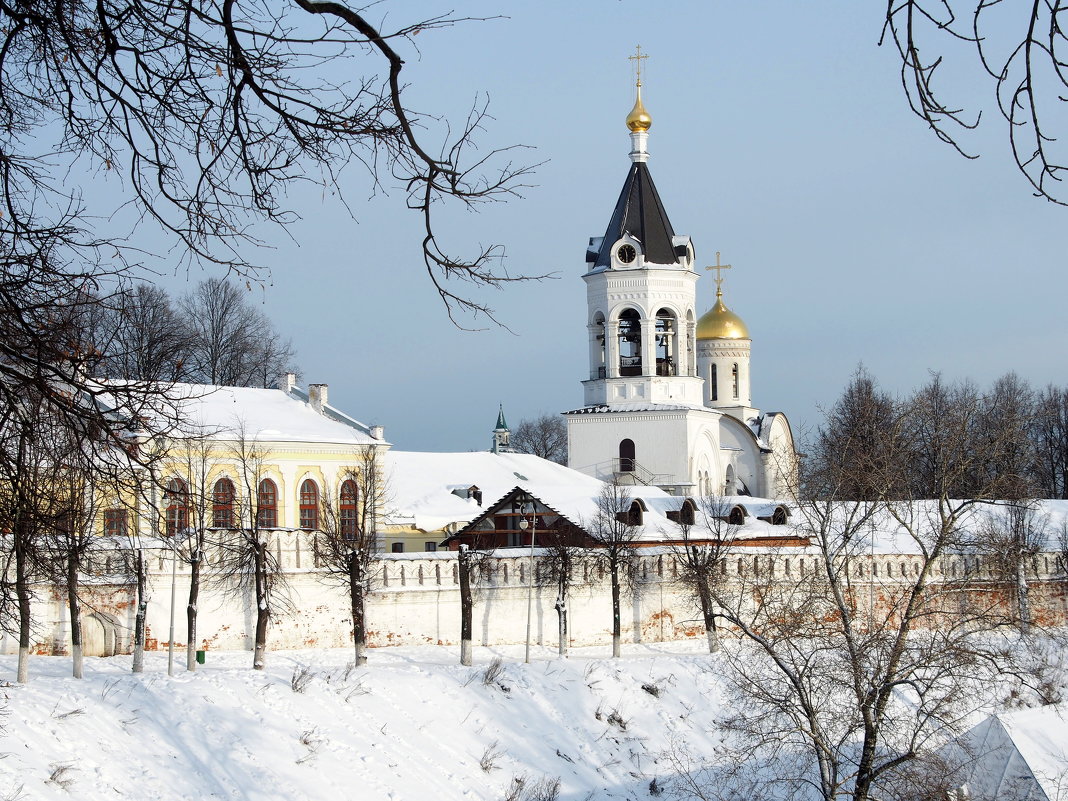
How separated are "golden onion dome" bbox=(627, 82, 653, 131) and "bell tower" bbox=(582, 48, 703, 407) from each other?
27cm

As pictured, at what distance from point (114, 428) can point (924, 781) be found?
12.2m

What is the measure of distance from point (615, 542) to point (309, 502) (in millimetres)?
8387

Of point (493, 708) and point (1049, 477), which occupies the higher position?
point (1049, 477)

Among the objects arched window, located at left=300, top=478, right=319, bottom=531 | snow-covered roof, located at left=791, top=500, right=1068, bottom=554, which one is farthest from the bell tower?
arched window, located at left=300, top=478, right=319, bottom=531

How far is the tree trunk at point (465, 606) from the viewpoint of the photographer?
1004 inches

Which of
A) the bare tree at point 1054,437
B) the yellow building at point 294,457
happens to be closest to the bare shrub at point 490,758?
the yellow building at point 294,457

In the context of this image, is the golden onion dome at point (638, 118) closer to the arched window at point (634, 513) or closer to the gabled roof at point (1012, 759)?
the arched window at point (634, 513)

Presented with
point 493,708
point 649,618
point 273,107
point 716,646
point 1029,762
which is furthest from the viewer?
point 649,618

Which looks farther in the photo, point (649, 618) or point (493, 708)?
point (649, 618)

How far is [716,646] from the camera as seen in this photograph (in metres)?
27.4

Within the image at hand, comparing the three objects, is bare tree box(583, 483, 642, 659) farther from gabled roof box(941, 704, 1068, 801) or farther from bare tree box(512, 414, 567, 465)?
bare tree box(512, 414, 567, 465)

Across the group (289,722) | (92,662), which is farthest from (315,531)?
(289,722)

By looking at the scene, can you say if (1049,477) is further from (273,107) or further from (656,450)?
(273,107)

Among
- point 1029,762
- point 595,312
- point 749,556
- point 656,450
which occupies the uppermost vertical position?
point 595,312
